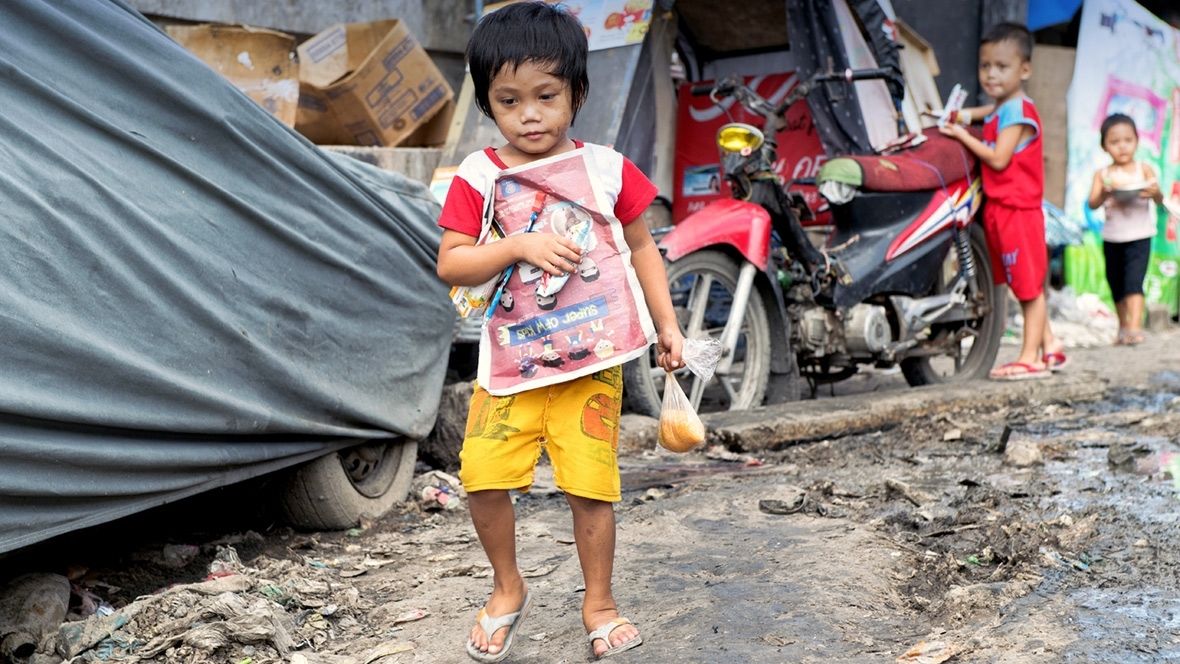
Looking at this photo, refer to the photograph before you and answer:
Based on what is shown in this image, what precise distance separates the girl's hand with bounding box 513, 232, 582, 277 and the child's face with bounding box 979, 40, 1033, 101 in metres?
4.36

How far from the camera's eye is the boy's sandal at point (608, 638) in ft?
8.43

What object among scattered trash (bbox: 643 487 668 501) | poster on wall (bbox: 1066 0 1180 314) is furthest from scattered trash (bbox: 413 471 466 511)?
poster on wall (bbox: 1066 0 1180 314)

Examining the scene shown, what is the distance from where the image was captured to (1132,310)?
27.8 ft

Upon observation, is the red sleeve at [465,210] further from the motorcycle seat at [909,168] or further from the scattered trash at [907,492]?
the motorcycle seat at [909,168]

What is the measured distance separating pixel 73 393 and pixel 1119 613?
7.78 ft

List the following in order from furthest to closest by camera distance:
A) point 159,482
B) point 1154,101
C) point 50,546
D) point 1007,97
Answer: point 1154,101, point 1007,97, point 50,546, point 159,482

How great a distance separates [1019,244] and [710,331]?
2055 mm

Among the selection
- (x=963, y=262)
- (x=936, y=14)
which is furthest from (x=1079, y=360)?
(x=936, y=14)

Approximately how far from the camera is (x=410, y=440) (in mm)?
4055

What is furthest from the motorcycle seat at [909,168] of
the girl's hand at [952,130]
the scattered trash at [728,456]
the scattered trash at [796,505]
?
the scattered trash at [796,505]

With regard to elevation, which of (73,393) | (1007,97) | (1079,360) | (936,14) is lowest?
(1079,360)

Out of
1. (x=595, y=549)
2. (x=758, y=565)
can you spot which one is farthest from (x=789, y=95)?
(x=595, y=549)

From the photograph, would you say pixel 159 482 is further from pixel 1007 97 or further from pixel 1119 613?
pixel 1007 97

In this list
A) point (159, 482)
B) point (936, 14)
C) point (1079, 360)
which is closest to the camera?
point (159, 482)
